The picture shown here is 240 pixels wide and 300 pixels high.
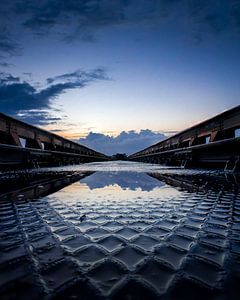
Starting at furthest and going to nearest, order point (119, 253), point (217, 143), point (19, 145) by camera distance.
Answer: point (19, 145) < point (217, 143) < point (119, 253)

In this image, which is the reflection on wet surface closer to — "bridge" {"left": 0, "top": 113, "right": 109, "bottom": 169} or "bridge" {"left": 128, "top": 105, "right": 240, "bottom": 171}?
"bridge" {"left": 128, "top": 105, "right": 240, "bottom": 171}

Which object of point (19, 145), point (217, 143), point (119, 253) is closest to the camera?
point (119, 253)

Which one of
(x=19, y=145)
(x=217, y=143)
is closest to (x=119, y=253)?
(x=217, y=143)

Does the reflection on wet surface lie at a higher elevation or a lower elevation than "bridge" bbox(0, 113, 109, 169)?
lower

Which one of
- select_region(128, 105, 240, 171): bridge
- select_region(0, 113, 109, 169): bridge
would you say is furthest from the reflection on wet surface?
select_region(0, 113, 109, 169): bridge

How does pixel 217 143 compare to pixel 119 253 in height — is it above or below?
above

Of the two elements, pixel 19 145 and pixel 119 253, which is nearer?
pixel 119 253

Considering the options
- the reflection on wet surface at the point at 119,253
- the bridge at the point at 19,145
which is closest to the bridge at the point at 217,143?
the reflection on wet surface at the point at 119,253

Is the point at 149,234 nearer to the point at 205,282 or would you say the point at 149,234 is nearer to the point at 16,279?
the point at 205,282

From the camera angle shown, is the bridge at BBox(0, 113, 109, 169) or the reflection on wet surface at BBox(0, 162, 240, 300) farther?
the bridge at BBox(0, 113, 109, 169)

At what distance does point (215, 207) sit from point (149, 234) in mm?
1137

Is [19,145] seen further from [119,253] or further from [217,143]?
[119,253]

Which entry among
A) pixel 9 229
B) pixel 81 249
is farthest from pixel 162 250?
pixel 9 229

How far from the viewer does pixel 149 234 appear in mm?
1557
